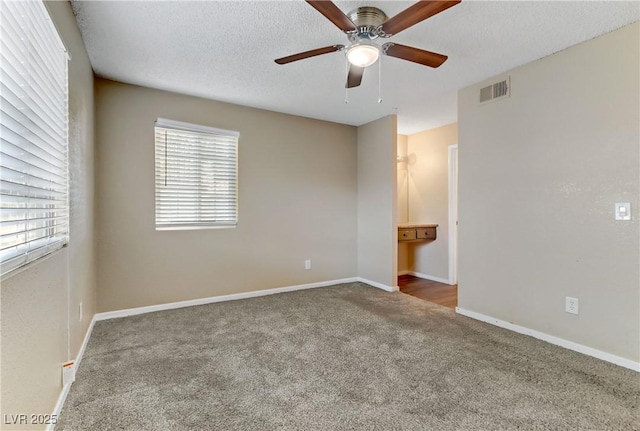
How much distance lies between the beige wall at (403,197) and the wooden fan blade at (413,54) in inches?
127

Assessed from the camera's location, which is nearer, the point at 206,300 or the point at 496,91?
the point at 496,91

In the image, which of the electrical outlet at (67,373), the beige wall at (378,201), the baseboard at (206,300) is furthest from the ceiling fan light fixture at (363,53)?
the baseboard at (206,300)

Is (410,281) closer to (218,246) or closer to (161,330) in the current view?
(218,246)

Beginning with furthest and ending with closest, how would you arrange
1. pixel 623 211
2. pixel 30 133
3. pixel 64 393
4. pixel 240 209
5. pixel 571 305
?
pixel 240 209 < pixel 571 305 < pixel 623 211 < pixel 64 393 < pixel 30 133

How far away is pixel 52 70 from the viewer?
1607 mm

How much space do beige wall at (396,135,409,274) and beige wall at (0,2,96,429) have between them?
426 cm

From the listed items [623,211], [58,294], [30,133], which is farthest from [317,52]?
[623,211]

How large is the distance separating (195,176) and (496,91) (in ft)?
10.5

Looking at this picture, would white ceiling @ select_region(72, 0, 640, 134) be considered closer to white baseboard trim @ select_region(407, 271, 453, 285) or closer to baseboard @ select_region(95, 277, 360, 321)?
baseboard @ select_region(95, 277, 360, 321)

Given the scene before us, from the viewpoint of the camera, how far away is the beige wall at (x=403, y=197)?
5.37 meters

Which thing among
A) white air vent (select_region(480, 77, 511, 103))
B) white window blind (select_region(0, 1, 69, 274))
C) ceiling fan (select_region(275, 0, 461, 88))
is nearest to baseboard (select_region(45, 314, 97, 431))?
white window blind (select_region(0, 1, 69, 274))

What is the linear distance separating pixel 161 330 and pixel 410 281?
351cm

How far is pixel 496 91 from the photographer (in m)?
2.95

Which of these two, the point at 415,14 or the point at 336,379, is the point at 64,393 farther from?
the point at 415,14
